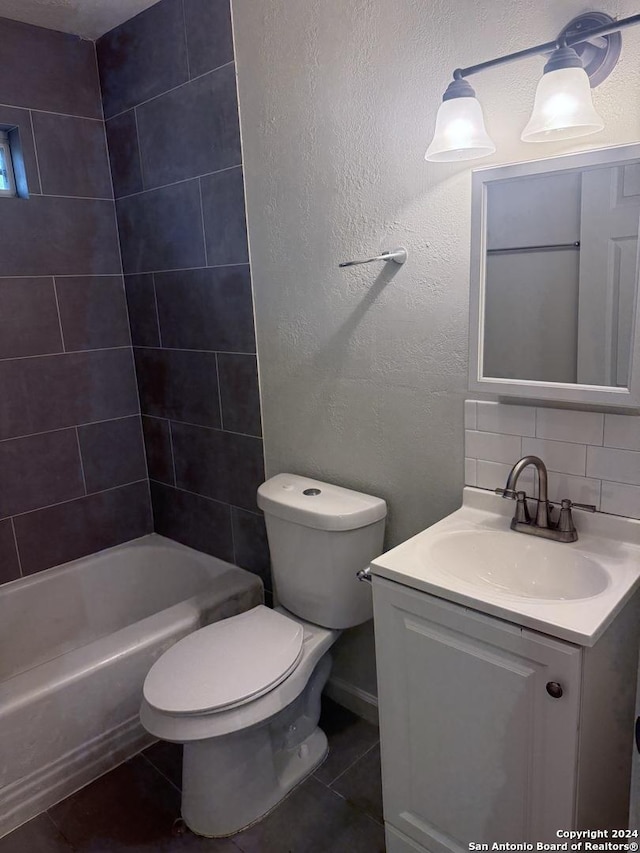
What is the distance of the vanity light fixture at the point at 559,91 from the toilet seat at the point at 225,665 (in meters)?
1.37

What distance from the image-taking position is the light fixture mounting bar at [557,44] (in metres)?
1.14

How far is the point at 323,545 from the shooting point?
1806 millimetres

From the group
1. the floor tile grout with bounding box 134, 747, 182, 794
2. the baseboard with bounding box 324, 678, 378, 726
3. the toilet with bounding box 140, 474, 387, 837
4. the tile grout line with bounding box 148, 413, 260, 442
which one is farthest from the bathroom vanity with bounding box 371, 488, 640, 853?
the tile grout line with bounding box 148, 413, 260, 442

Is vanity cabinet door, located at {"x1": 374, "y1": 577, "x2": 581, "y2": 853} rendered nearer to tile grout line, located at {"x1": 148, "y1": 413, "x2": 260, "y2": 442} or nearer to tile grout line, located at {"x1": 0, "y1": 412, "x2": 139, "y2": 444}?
tile grout line, located at {"x1": 148, "y1": 413, "x2": 260, "y2": 442}

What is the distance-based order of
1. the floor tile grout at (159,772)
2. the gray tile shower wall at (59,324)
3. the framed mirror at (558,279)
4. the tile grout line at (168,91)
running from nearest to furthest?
the framed mirror at (558,279) → the floor tile grout at (159,772) → the tile grout line at (168,91) → the gray tile shower wall at (59,324)

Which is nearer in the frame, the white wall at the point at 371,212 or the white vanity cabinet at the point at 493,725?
the white vanity cabinet at the point at 493,725

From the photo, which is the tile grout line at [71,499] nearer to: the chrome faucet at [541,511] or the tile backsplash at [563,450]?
the tile backsplash at [563,450]

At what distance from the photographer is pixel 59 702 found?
181cm

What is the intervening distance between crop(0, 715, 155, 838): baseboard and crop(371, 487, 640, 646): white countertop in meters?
1.20

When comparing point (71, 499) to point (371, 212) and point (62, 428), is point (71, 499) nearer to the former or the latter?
point (62, 428)

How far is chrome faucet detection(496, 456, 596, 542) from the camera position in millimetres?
1412

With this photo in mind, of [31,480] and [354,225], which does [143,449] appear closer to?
[31,480]

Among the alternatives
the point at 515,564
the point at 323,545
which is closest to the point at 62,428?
the point at 323,545

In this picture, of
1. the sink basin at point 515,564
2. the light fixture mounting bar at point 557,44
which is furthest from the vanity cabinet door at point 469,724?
the light fixture mounting bar at point 557,44
